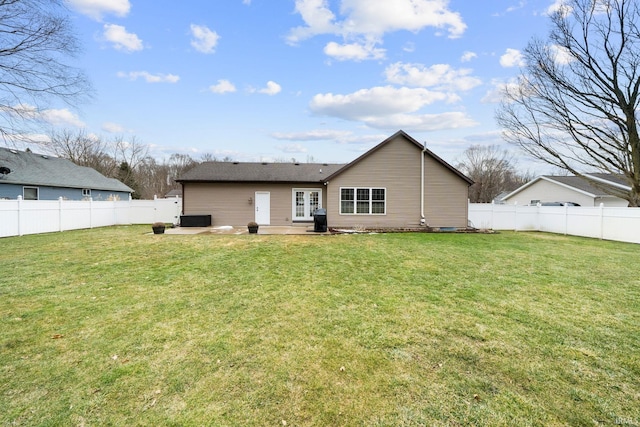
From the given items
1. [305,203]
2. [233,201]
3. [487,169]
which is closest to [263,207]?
[233,201]

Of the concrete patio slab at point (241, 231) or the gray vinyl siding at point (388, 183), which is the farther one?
the gray vinyl siding at point (388, 183)

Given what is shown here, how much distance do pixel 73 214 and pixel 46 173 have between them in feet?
30.6

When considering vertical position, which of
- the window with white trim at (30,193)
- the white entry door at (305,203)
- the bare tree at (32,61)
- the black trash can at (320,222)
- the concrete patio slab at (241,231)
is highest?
the bare tree at (32,61)

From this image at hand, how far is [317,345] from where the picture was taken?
11.6 feet

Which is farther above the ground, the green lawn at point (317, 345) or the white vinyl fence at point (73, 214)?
the white vinyl fence at point (73, 214)

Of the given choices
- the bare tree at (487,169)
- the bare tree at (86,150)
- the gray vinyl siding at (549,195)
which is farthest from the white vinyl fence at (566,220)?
the bare tree at (86,150)

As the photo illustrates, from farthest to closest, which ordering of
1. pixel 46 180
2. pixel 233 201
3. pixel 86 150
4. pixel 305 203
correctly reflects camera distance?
pixel 86 150 < pixel 46 180 < pixel 305 203 < pixel 233 201

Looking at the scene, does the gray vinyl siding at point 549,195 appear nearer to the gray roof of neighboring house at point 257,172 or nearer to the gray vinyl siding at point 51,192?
the gray roof of neighboring house at point 257,172

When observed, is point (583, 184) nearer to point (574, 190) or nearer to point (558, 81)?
point (574, 190)

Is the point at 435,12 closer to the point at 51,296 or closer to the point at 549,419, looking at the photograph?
the point at 549,419

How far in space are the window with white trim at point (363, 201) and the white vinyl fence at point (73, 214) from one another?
9747 mm

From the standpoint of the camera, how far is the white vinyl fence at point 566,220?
40.5 ft

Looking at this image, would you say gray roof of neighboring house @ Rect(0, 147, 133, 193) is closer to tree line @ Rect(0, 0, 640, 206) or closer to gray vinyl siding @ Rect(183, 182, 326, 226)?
tree line @ Rect(0, 0, 640, 206)

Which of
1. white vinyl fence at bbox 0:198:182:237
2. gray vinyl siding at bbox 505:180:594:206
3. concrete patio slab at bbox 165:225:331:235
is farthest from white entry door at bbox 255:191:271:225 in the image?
gray vinyl siding at bbox 505:180:594:206
